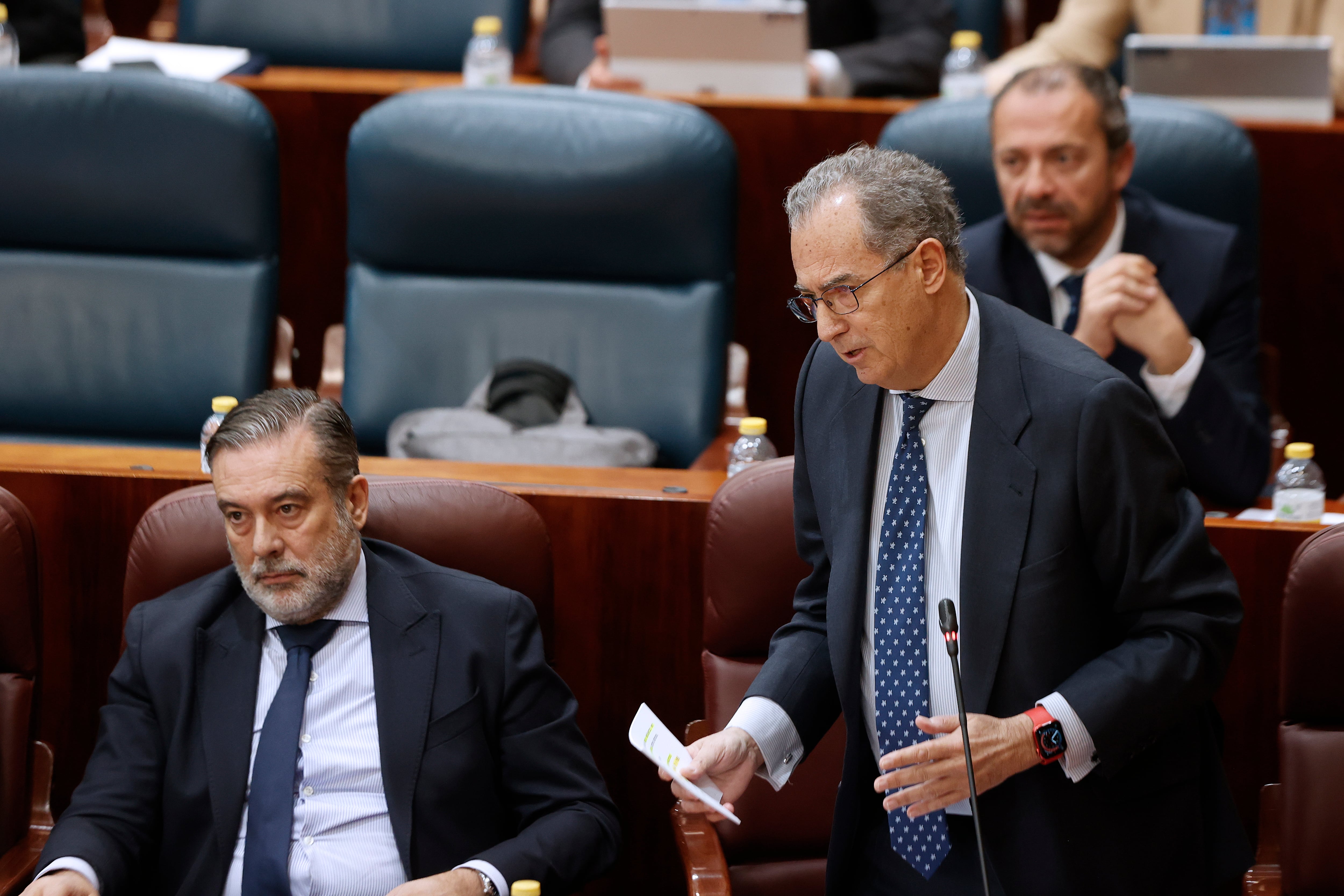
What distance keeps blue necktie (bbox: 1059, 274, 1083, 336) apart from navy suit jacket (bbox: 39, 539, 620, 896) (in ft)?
2.81

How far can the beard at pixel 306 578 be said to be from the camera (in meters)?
1.49

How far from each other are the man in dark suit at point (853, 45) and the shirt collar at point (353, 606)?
1.38 meters

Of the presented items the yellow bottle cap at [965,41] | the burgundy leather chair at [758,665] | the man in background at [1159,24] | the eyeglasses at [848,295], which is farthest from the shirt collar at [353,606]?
the yellow bottle cap at [965,41]

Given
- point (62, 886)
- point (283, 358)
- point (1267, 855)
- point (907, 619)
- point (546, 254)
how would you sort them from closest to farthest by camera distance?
point (907, 619), point (62, 886), point (1267, 855), point (546, 254), point (283, 358)

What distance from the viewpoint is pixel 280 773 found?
1480 millimetres

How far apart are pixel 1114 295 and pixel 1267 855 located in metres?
0.64

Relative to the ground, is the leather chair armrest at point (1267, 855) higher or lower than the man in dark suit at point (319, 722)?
lower

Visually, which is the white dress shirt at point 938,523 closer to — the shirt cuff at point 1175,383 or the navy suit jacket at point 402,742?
the navy suit jacket at point 402,742

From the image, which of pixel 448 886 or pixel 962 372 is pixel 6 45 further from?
pixel 962 372

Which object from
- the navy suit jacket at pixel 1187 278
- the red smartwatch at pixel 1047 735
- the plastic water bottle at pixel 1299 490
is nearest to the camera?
the red smartwatch at pixel 1047 735

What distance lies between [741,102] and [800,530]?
4.37 feet

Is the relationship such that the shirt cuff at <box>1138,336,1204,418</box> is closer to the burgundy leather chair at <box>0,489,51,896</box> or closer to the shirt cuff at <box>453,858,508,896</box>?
the shirt cuff at <box>453,858,508,896</box>

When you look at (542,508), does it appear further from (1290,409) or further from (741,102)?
(1290,409)

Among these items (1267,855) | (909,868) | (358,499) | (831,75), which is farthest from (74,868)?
(831,75)
